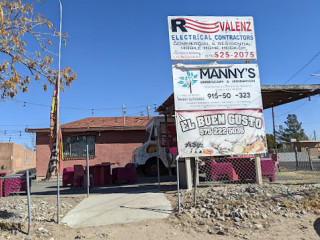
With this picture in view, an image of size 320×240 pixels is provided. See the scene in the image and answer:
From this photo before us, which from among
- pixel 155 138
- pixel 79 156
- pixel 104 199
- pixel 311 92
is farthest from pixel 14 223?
pixel 79 156

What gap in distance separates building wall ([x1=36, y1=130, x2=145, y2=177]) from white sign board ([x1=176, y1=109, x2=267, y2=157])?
40.2ft

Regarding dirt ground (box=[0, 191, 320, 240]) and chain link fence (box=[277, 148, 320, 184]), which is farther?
chain link fence (box=[277, 148, 320, 184])

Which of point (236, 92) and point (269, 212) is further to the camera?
point (236, 92)

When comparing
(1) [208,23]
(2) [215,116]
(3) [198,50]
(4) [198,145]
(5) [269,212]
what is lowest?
(5) [269,212]

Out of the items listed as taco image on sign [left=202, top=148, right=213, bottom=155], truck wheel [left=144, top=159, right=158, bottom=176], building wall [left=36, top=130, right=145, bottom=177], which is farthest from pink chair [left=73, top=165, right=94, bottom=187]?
building wall [left=36, top=130, right=145, bottom=177]

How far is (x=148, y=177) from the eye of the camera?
15281 mm

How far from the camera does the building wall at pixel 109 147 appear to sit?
65.3 ft

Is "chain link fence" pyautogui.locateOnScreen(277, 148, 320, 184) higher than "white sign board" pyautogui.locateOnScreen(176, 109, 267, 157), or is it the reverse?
"white sign board" pyautogui.locateOnScreen(176, 109, 267, 157)

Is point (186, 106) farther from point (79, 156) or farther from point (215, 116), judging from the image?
point (79, 156)

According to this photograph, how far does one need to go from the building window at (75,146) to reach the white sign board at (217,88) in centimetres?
1324

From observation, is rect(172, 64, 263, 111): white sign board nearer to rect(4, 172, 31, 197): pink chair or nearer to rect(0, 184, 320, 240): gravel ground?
rect(0, 184, 320, 240): gravel ground

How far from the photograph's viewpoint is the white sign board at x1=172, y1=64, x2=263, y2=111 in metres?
8.63

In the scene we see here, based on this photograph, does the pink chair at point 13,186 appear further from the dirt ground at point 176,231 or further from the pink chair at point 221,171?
the pink chair at point 221,171

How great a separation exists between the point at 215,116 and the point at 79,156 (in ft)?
45.8
